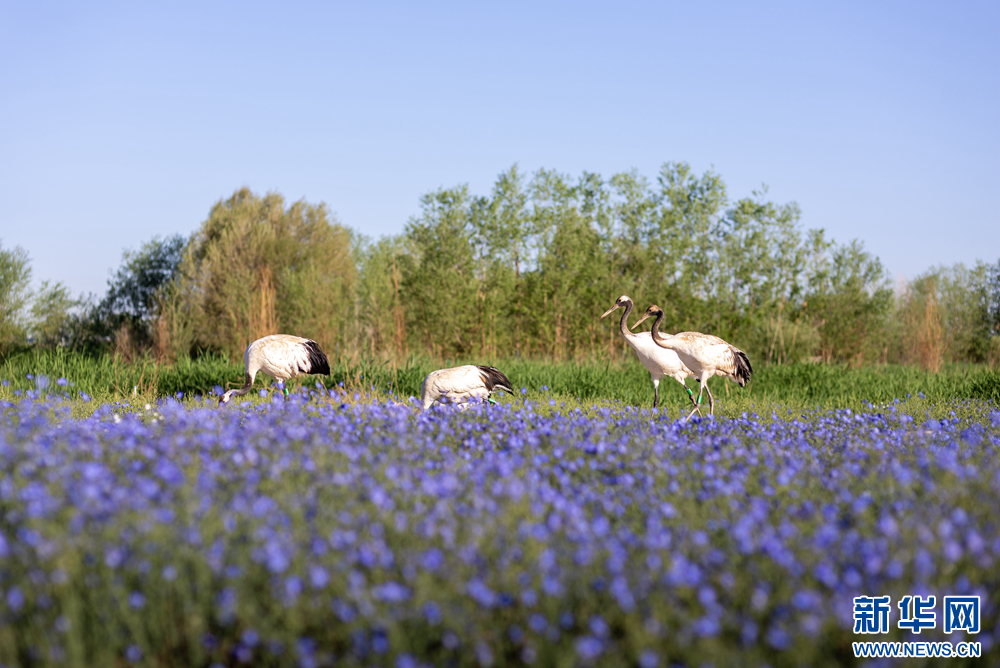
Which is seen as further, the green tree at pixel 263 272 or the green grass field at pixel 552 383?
the green tree at pixel 263 272

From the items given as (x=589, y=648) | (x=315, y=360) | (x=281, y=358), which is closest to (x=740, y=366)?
(x=315, y=360)

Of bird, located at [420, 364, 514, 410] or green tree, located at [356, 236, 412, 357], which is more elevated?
green tree, located at [356, 236, 412, 357]

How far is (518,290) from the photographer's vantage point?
62.8ft

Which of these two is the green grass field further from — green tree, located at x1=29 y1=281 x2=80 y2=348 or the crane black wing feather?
green tree, located at x1=29 y1=281 x2=80 y2=348

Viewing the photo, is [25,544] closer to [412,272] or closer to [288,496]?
[288,496]

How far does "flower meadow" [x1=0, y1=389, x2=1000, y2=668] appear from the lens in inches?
96.3

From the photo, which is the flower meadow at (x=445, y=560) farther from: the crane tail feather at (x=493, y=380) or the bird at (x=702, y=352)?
the bird at (x=702, y=352)

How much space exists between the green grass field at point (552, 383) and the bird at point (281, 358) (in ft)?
1.72

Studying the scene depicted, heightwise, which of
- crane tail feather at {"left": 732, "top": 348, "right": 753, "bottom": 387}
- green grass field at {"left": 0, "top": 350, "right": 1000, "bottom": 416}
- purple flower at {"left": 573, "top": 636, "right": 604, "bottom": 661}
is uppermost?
crane tail feather at {"left": 732, "top": 348, "right": 753, "bottom": 387}

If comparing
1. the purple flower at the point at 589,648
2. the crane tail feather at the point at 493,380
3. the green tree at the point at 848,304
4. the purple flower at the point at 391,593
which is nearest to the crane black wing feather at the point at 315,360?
the crane tail feather at the point at 493,380

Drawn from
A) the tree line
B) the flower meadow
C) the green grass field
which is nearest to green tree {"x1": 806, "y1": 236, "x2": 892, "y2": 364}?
the tree line

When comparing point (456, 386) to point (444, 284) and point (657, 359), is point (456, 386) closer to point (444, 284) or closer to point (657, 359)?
point (657, 359)

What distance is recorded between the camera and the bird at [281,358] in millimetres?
9438

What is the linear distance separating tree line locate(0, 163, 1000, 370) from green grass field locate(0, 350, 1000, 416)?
2280mm
